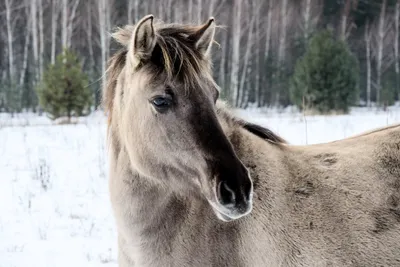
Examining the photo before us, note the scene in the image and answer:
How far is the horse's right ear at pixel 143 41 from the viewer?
2539 mm

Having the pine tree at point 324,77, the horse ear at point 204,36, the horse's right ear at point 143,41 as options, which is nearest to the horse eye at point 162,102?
the horse's right ear at point 143,41

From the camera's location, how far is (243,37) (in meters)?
30.9

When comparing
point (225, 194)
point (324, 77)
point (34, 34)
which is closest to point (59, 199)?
point (225, 194)

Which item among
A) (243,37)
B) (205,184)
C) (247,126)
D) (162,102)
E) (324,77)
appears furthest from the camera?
(243,37)

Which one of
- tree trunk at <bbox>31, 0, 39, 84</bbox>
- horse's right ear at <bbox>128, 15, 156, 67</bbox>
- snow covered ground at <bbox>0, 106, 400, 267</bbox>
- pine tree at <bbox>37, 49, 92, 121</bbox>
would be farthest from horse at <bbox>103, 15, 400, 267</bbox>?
tree trunk at <bbox>31, 0, 39, 84</bbox>

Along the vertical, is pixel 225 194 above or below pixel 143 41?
below

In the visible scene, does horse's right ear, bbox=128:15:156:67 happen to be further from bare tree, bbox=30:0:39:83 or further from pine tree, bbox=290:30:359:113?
bare tree, bbox=30:0:39:83

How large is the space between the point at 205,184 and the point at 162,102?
51 centimetres

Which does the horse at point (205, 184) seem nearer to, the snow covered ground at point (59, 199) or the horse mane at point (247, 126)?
the horse mane at point (247, 126)

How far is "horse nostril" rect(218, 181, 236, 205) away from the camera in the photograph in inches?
88.3

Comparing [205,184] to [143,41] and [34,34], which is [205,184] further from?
[34,34]

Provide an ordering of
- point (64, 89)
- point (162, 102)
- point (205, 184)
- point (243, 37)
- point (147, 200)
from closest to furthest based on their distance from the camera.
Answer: point (205, 184)
point (162, 102)
point (147, 200)
point (64, 89)
point (243, 37)

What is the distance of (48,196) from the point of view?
20.3 feet

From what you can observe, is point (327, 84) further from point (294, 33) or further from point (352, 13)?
point (352, 13)
